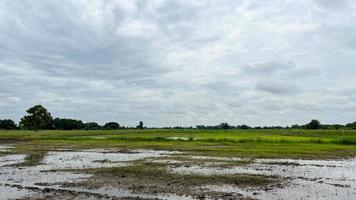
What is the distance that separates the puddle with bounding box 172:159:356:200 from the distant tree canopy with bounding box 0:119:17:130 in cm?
15087

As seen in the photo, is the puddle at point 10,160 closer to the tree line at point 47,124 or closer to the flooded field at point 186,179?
the flooded field at point 186,179

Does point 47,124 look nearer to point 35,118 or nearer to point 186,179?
point 35,118

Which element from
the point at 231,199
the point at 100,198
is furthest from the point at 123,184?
the point at 231,199

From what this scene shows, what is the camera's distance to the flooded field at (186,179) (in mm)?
18672

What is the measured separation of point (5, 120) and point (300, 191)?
165 meters

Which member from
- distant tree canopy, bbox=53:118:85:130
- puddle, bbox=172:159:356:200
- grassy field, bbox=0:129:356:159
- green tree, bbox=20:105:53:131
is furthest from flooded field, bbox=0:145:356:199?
distant tree canopy, bbox=53:118:85:130

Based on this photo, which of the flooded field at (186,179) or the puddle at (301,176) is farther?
the puddle at (301,176)

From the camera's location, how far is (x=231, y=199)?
17.2 m

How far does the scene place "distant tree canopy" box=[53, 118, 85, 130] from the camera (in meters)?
176

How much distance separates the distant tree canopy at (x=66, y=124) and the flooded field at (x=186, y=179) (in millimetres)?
146833

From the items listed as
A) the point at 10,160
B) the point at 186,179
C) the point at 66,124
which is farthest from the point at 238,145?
the point at 66,124

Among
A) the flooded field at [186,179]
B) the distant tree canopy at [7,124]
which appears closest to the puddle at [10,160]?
the flooded field at [186,179]

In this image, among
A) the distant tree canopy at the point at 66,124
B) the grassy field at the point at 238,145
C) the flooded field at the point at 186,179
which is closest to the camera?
the flooded field at the point at 186,179

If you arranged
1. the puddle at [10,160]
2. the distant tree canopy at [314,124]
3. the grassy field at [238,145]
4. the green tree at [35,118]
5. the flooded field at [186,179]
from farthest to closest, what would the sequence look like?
the distant tree canopy at [314,124] → the green tree at [35,118] → the grassy field at [238,145] → the puddle at [10,160] → the flooded field at [186,179]
